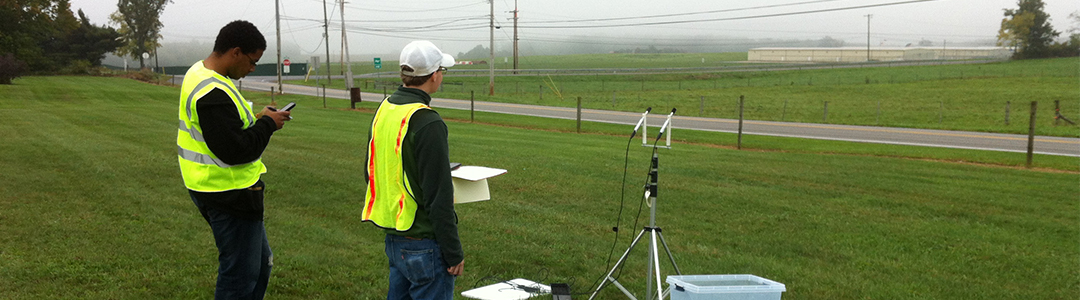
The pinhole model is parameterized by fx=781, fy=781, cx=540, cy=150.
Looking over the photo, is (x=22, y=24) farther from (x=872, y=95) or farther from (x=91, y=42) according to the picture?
(x=872, y=95)

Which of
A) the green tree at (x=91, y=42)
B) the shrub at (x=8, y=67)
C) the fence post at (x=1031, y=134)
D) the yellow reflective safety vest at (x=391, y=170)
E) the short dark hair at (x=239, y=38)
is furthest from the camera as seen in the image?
the green tree at (x=91, y=42)

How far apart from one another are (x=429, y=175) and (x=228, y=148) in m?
1.16

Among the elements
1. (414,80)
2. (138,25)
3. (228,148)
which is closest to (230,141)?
(228,148)

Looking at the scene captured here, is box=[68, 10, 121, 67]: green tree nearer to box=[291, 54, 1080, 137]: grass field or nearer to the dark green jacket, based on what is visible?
box=[291, 54, 1080, 137]: grass field

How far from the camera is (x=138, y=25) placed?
9988 centimetres

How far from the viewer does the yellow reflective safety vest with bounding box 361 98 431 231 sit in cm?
339

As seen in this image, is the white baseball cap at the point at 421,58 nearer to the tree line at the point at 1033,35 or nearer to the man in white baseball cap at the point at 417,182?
the man in white baseball cap at the point at 417,182

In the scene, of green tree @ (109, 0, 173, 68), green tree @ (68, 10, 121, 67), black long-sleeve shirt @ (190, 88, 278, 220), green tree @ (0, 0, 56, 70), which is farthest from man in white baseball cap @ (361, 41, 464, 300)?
green tree @ (109, 0, 173, 68)

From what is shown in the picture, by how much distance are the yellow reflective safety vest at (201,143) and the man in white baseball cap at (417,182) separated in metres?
0.72

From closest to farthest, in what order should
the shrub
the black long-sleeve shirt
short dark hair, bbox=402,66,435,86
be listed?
short dark hair, bbox=402,66,435,86
the black long-sleeve shirt
the shrub

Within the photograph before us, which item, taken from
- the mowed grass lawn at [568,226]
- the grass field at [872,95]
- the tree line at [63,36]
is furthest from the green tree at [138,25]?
the mowed grass lawn at [568,226]

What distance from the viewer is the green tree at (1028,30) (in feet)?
317

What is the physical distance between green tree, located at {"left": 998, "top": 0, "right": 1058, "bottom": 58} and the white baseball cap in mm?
111485

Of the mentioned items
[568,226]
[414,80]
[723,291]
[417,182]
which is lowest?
[568,226]
